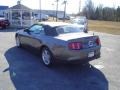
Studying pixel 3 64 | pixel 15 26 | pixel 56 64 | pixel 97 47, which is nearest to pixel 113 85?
pixel 97 47

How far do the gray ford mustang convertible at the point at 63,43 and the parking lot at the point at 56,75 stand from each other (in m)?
0.43

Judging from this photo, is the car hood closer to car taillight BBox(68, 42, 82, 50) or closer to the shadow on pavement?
car taillight BBox(68, 42, 82, 50)

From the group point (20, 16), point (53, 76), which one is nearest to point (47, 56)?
point (53, 76)

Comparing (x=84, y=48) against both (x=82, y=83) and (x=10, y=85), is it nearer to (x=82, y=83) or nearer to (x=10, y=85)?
(x=82, y=83)

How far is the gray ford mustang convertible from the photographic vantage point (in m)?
7.04

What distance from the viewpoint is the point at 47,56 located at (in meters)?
7.98

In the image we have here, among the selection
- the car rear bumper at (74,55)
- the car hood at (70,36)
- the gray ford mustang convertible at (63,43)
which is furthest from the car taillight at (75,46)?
the car hood at (70,36)

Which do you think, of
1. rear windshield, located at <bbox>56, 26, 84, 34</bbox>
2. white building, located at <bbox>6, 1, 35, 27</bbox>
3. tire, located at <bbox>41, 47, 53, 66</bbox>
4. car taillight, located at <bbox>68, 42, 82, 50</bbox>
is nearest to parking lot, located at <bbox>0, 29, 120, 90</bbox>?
tire, located at <bbox>41, 47, 53, 66</bbox>

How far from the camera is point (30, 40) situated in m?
9.34

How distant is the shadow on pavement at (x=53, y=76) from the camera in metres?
6.00

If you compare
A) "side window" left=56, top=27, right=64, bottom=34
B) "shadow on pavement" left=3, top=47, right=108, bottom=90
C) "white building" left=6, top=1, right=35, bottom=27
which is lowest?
"shadow on pavement" left=3, top=47, right=108, bottom=90

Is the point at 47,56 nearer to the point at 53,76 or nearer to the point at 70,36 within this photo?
the point at 70,36

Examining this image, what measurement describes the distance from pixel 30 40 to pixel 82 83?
3.78m

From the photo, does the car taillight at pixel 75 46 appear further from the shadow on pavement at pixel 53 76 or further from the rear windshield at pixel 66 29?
the rear windshield at pixel 66 29
